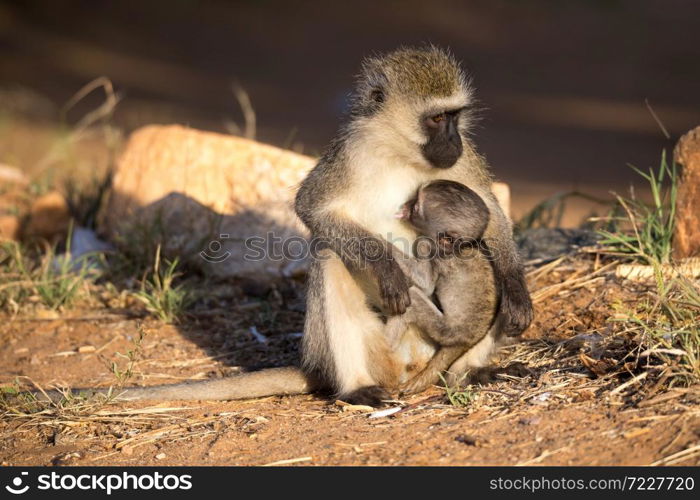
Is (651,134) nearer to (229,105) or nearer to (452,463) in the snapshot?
(229,105)

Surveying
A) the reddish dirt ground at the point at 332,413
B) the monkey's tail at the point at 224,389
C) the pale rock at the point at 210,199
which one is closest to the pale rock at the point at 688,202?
the reddish dirt ground at the point at 332,413

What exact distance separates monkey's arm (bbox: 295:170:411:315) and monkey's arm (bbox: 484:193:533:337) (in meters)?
0.51

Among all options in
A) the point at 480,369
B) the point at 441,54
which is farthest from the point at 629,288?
the point at 441,54

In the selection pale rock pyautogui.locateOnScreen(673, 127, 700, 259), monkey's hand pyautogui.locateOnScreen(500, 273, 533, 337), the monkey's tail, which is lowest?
the monkey's tail

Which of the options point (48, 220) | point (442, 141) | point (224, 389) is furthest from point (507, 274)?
point (48, 220)

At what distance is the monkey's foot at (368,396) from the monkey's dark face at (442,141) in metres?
1.15

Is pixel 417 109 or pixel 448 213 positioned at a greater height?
pixel 417 109

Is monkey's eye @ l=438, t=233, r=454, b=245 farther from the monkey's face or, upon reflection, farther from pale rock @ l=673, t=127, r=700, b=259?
pale rock @ l=673, t=127, r=700, b=259

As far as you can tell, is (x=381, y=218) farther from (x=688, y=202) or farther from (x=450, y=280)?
(x=688, y=202)

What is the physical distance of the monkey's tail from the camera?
439 cm

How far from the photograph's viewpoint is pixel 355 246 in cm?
437

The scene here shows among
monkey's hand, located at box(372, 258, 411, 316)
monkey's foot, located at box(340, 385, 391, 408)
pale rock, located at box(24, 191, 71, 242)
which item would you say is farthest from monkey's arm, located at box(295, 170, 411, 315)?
pale rock, located at box(24, 191, 71, 242)

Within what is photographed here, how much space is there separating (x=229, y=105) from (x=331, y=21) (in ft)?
20.5

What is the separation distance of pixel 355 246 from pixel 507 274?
0.80 metres
